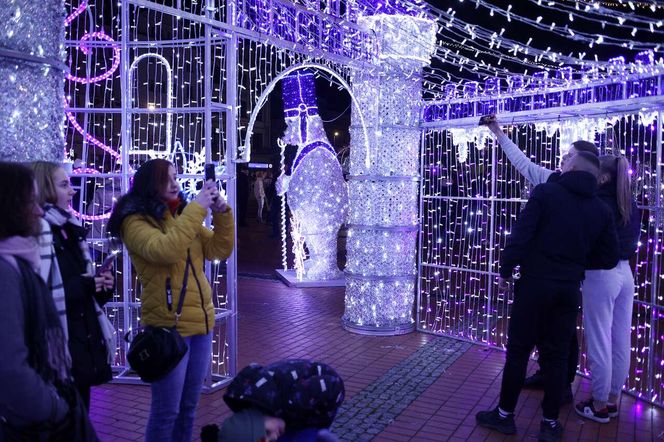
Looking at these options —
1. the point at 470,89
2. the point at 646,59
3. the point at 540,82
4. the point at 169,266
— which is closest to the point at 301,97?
the point at 470,89

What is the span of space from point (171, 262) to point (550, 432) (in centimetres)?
264

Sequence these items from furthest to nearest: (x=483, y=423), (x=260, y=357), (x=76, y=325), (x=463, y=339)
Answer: (x=463, y=339) → (x=260, y=357) → (x=483, y=423) → (x=76, y=325)

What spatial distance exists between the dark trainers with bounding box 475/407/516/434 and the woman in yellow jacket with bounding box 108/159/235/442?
80.7 inches

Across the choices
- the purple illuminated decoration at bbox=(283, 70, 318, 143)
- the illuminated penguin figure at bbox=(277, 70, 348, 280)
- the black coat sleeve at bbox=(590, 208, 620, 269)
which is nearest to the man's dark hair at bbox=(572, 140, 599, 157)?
the black coat sleeve at bbox=(590, 208, 620, 269)

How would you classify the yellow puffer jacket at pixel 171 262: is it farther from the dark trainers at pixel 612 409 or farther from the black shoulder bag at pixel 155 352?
→ the dark trainers at pixel 612 409

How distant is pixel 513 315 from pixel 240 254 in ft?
33.3

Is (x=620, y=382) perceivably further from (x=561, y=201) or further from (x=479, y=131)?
(x=479, y=131)

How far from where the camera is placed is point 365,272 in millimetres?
6531

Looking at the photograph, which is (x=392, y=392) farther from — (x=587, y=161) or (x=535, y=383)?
(x=587, y=161)

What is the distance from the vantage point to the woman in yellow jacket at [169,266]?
277cm

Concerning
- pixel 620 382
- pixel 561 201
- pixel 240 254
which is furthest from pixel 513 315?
pixel 240 254

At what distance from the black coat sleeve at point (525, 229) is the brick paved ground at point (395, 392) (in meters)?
1.22

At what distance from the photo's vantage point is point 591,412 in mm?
4273

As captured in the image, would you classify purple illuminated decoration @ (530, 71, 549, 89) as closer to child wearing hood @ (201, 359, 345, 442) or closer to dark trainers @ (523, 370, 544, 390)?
dark trainers @ (523, 370, 544, 390)
